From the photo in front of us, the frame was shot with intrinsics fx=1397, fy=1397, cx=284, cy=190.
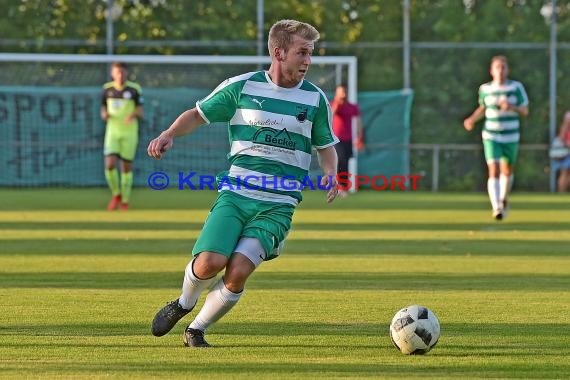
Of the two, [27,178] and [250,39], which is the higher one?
[250,39]

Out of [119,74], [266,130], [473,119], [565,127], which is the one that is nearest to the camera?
[266,130]

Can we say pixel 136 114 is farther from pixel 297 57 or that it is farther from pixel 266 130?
pixel 297 57

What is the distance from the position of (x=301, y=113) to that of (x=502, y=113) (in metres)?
11.1

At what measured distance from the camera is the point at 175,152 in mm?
29156

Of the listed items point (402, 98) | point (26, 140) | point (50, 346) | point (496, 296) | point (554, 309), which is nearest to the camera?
point (50, 346)

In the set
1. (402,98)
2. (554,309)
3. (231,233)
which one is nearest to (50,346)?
(231,233)

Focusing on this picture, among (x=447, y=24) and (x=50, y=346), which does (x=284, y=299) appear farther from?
(x=447, y=24)

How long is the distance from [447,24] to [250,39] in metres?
4.68

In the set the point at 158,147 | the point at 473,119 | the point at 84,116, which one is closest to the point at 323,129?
the point at 158,147

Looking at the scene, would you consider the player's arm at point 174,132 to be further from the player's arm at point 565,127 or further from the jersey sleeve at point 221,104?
the player's arm at point 565,127

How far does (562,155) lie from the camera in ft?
98.9

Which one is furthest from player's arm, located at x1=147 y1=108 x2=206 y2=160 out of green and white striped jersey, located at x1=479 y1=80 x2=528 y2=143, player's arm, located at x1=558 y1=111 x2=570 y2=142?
player's arm, located at x1=558 y1=111 x2=570 y2=142

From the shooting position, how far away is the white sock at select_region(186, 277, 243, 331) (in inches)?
297

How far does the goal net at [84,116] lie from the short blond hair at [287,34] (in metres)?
20.6
